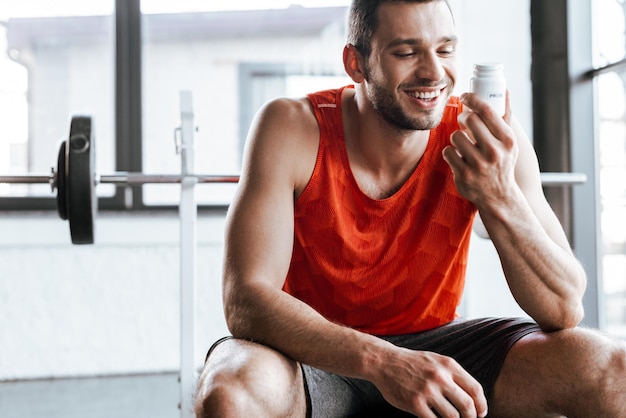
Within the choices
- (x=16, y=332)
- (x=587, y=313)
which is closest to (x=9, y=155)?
(x=16, y=332)

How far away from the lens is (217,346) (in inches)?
47.8

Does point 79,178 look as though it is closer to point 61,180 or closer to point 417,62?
point 61,180

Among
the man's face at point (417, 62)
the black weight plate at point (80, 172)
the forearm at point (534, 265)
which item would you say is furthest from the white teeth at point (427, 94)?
the black weight plate at point (80, 172)

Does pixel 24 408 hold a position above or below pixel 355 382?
below

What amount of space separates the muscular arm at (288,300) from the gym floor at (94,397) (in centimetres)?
121

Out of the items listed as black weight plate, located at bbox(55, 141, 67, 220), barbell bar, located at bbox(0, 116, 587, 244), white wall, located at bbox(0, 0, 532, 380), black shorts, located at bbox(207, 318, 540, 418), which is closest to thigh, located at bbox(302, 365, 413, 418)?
black shorts, located at bbox(207, 318, 540, 418)

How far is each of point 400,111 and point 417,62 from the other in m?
→ 0.10

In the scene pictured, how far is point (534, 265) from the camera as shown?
1.22 m

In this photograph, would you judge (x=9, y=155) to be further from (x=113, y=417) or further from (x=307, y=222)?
(x=307, y=222)

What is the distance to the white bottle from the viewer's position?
116 cm

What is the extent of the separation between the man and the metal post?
0.54 m

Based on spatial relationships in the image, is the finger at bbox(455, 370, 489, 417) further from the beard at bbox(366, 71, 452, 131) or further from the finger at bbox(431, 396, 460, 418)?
the beard at bbox(366, 71, 452, 131)

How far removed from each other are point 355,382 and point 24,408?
5.07 feet

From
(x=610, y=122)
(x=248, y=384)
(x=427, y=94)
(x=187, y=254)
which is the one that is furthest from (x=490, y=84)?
(x=610, y=122)
